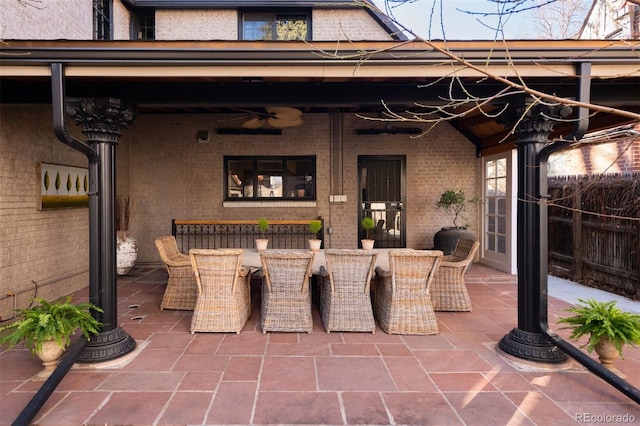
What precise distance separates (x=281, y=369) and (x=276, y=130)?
4.81 m

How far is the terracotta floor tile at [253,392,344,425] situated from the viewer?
2.18m

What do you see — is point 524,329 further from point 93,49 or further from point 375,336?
point 93,49

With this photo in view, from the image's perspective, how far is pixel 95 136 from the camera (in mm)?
2973

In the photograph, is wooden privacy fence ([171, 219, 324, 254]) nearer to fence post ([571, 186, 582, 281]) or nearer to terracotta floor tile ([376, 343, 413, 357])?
terracotta floor tile ([376, 343, 413, 357])

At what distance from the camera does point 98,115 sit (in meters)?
2.94

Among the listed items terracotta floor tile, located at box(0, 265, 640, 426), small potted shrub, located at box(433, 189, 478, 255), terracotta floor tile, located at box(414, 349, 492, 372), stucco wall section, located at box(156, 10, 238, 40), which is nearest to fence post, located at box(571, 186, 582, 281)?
small potted shrub, located at box(433, 189, 478, 255)

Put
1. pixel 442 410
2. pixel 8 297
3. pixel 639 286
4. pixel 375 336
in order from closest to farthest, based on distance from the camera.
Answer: pixel 442 410 < pixel 375 336 < pixel 8 297 < pixel 639 286

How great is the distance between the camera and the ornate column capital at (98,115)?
2.92 meters

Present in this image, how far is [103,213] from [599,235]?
643cm

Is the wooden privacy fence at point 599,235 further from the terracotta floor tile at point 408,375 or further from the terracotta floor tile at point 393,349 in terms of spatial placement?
the terracotta floor tile at point 408,375

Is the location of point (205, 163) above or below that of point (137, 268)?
above

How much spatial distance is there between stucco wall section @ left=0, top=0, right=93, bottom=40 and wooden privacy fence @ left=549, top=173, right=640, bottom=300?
6855 millimetres

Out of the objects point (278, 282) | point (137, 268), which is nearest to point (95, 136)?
point (278, 282)

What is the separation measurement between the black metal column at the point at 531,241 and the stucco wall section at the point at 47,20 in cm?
479
